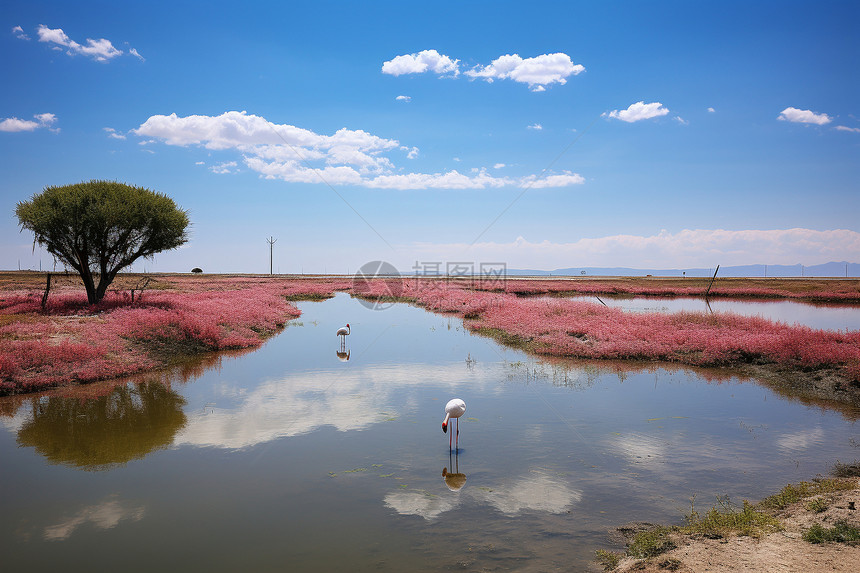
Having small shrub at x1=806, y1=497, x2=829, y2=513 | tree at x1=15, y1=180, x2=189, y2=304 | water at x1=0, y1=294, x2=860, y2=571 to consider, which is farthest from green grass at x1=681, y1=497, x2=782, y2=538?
tree at x1=15, y1=180, x2=189, y2=304

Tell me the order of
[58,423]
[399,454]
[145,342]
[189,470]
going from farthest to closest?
[145,342]
[58,423]
[399,454]
[189,470]

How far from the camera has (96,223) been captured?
1048 inches

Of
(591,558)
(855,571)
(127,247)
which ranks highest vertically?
(127,247)

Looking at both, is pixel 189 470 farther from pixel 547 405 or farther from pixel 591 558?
pixel 547 405

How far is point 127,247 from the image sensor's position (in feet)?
94.7

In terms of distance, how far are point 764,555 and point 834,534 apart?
4.06 ft

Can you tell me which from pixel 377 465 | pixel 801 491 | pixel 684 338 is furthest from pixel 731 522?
pixel 684 338

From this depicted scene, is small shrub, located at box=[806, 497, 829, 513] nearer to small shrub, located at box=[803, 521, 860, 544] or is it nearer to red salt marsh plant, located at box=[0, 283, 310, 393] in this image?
small shrub, located at box=[803, 521, 860, 544]

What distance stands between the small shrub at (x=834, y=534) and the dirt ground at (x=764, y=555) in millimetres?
95

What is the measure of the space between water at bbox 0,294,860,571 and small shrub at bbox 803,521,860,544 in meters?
1.62

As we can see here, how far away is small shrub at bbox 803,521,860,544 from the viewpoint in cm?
607

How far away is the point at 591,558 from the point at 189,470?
24.8ft

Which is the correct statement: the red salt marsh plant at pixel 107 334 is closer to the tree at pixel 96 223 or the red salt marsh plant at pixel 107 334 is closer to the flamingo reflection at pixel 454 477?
the tree at pixel 96 223

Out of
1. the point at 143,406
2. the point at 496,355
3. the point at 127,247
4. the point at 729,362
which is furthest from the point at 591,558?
the point at 127,247
